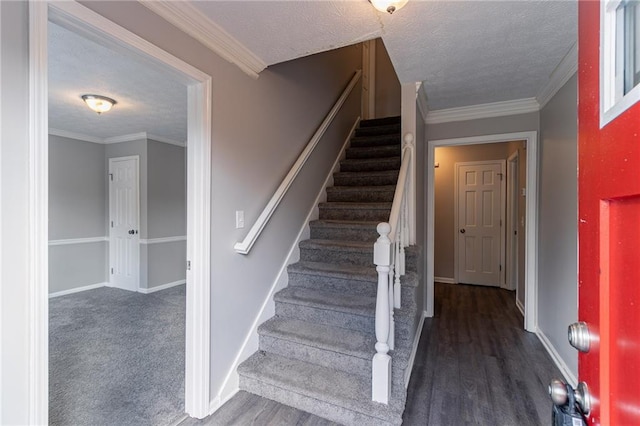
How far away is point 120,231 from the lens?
4496 mm

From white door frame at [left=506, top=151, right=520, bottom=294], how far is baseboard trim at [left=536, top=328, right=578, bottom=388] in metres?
1.22

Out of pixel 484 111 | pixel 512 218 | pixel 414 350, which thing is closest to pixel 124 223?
pixel 414 350

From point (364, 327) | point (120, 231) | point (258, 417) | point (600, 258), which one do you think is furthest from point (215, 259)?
point (120, 231)

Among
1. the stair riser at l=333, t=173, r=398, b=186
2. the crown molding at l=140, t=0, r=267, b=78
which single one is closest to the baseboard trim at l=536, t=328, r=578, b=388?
the stair riser at l=333, t=173, r=398, b=186

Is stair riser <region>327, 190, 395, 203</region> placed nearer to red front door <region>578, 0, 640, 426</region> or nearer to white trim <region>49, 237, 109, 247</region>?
red front door <region>578, 0, 640, 426</region>

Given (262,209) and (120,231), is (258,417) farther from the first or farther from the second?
(120,231)

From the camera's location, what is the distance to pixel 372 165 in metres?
3.37

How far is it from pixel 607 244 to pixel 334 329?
176cm

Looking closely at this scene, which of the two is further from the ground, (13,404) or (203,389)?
(13,404)

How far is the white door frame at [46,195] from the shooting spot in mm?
985

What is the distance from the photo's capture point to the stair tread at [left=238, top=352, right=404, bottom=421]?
61.0 inches

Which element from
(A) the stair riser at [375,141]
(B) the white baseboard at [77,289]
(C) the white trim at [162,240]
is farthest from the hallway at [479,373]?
(B) the white baseboard at [77,289]

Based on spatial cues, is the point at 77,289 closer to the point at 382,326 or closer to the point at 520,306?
the point at 382,326

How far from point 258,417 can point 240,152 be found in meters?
1.61
